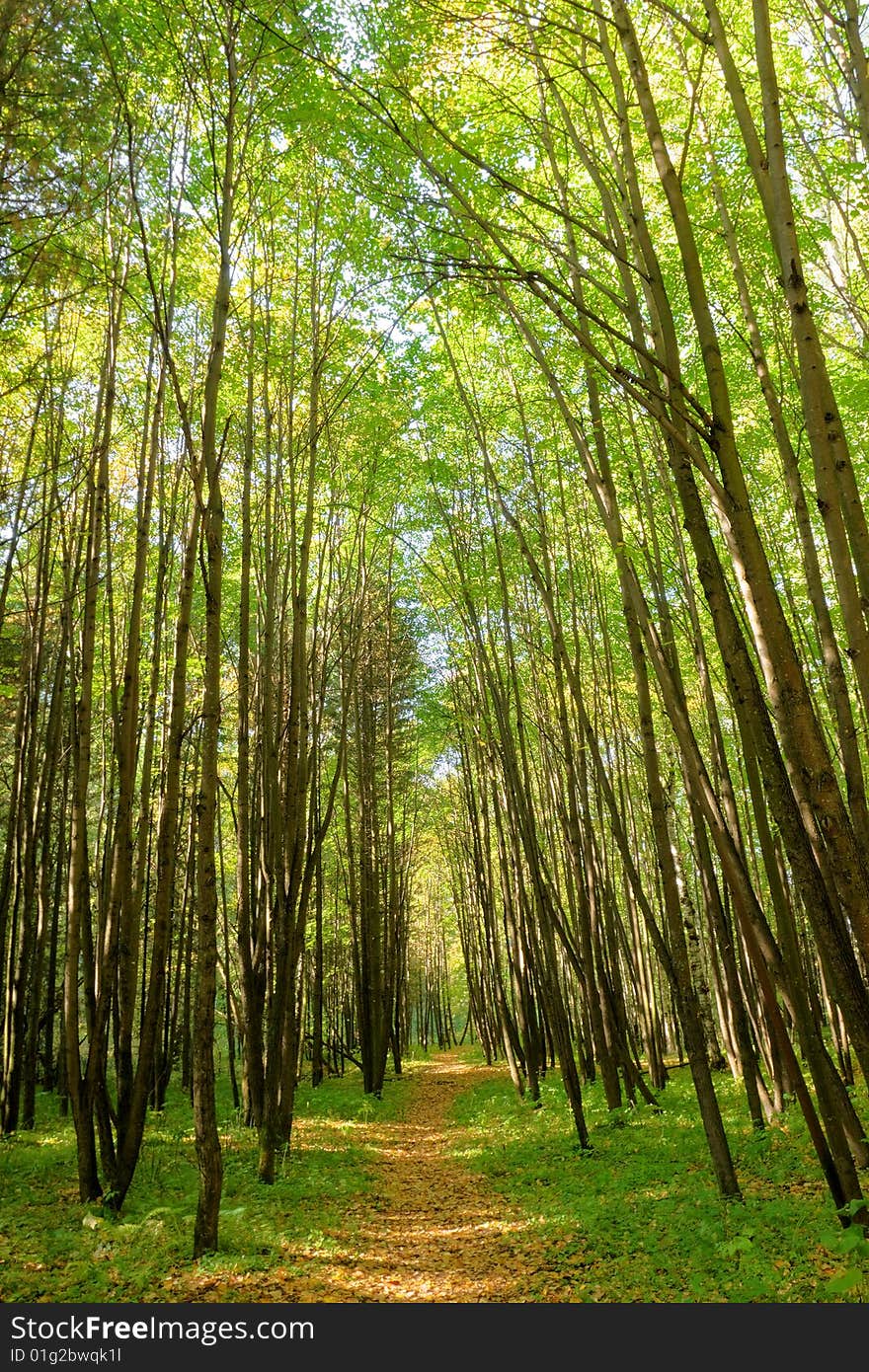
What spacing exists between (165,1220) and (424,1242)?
1.69 m

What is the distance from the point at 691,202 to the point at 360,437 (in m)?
4.19

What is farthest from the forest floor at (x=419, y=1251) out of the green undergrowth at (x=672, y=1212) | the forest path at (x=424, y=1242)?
the green undergrowth at (x=672, y=1212)

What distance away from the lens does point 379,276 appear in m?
6.82

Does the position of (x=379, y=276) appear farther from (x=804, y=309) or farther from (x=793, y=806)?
(x=793, y=806)

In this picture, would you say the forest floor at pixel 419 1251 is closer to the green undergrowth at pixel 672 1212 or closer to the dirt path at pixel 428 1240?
the dirt path at pixel 428 1240

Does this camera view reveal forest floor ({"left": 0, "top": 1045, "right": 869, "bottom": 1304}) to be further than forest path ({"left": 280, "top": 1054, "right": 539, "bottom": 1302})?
No

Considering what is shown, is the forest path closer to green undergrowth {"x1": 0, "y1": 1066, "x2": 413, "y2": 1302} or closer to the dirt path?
the dirt path

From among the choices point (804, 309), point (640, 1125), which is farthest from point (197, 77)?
point (640, 1125)

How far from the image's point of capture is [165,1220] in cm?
462

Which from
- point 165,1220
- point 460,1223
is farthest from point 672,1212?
point 165,1220

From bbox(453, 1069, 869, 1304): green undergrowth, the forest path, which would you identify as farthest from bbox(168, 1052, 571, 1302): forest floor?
bbox(453, 1069, 869, 1304): green undergrowth

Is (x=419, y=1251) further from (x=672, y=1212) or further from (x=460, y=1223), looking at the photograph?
(x=672, y=1212)

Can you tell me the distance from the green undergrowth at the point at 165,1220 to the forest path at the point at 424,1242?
18cm

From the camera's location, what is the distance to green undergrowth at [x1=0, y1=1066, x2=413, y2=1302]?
373cm
